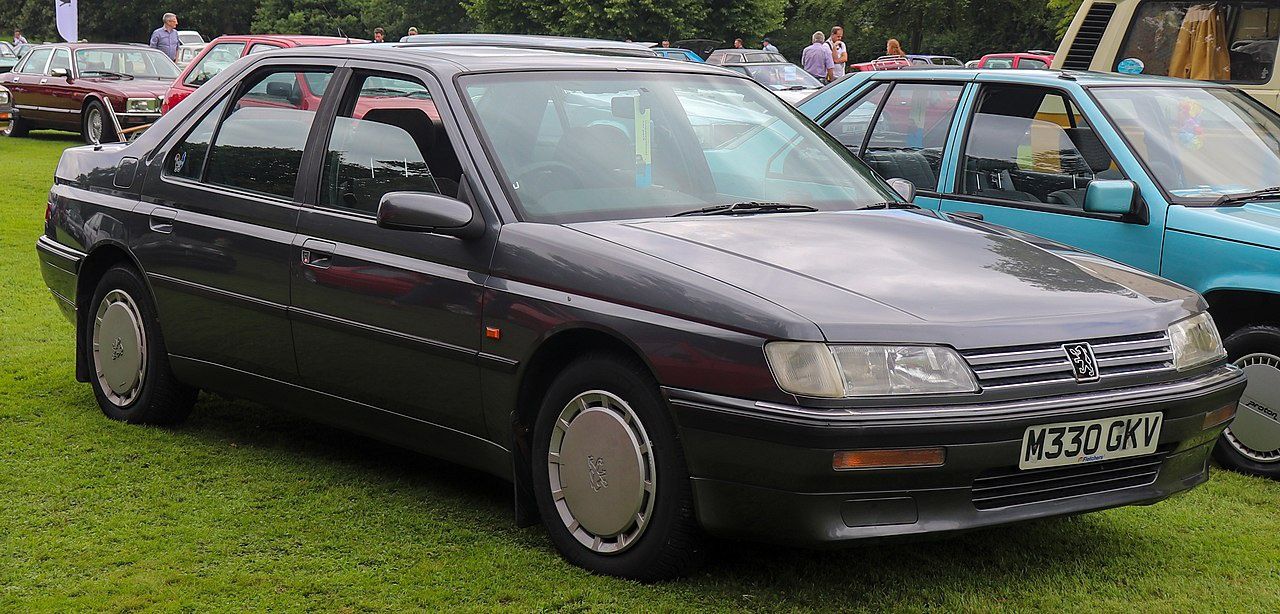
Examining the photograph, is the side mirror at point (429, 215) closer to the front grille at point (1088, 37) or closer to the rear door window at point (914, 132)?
the rear door window at point (914, 132)

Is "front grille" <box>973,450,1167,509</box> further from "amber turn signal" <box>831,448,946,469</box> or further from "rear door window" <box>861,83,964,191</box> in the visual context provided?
"rear door window" <box>861,83,964,191</box>

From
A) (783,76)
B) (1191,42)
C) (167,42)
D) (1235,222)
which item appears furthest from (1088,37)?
(167,42)

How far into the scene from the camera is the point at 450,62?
4.91 meters

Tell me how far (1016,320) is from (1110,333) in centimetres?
31

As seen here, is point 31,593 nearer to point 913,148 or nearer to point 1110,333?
point 1110,333

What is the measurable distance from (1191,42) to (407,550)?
6573mm

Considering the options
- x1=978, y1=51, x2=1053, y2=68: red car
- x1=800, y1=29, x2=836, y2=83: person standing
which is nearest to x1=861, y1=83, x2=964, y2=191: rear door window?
x1=800, y1=29, x2=836, y2=83: person standing

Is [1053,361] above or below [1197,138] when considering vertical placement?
below

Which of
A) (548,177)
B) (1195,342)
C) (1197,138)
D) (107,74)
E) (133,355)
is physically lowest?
(133,355)

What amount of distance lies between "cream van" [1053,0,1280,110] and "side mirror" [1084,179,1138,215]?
3.21 metres

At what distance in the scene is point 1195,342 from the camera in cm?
425

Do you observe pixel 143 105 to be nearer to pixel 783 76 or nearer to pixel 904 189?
pixel 783 76

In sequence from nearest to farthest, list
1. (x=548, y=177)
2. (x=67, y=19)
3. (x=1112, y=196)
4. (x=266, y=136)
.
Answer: (x=548, y=177), (x=266, y=136), (x=1112, y=196), (x=67, y=19)

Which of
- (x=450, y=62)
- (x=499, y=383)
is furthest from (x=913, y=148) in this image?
(x=499, y=383)
